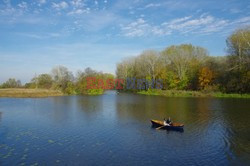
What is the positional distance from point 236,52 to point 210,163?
5276 centimetres

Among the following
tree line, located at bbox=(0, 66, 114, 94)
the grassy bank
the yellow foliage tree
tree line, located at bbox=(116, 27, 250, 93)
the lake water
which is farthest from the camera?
tree line, located at bbox=(0, 66, 114, 94)

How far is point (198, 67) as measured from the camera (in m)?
72.9

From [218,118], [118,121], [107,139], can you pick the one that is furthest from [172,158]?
[218,118]

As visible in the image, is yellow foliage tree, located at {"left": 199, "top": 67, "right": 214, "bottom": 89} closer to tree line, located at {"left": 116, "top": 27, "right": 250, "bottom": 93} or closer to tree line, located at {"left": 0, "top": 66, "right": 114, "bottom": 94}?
tree line, located at {"left": 116, "top": 27, "right": 250, "bottom": 93}

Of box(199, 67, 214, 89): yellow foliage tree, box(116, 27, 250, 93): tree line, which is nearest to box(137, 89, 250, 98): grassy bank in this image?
box(116, 27, 250, 93): tree line

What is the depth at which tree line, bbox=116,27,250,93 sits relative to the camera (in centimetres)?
5738

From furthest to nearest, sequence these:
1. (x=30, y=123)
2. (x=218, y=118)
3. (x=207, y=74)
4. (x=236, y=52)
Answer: (x=207, y=74), (x=236, y=52), (x=218, y=118), (x=30, y=123)

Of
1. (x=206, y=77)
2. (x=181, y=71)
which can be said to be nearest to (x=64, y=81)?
(x=181, y=71)

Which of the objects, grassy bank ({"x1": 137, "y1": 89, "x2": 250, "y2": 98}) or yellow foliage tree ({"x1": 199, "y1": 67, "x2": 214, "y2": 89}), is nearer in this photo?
grassy bank ({"x1": 137, "y1": 89, "x2": 250, "y2": 98})

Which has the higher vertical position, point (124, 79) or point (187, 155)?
point (124, 79)

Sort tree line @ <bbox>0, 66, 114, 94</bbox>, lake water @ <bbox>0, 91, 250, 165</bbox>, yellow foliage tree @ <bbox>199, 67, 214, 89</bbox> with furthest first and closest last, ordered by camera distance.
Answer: tree line @ <bbox>0, 66, 114, 94</bbox>, yellow foliage tree @ <bbox>199, 67, 214, 89</bbox>, lake water @ <bbox>0, 91, 250, 165</bbox>

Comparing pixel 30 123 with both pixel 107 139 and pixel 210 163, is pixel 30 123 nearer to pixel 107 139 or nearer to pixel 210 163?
pixel 107 139

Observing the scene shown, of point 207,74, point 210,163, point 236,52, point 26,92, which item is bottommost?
point 210,163

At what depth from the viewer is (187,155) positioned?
16.2m
